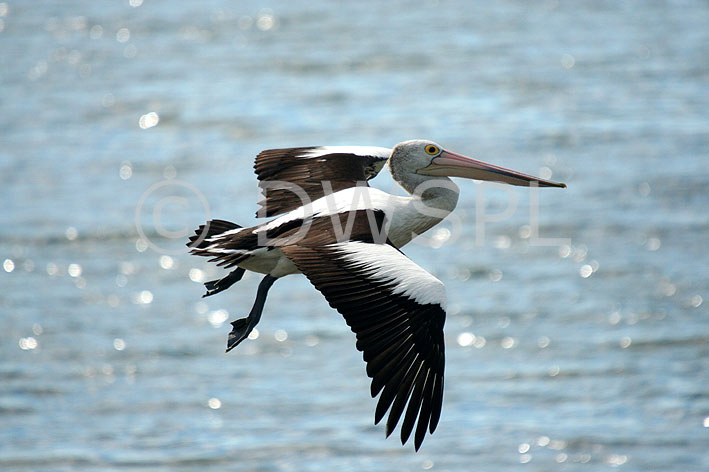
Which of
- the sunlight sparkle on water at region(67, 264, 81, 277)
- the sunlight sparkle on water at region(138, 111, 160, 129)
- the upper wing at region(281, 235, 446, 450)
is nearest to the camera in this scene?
the upper wing at region(281, 235, 446, 450)

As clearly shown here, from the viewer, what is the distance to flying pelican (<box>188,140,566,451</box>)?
6.49 meters

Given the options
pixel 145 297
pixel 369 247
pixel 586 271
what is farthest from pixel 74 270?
pixel 369 247

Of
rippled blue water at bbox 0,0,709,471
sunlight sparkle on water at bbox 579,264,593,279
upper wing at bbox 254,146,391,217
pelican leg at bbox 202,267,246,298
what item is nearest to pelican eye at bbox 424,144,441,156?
upper wing at bbox 254,146,391,217

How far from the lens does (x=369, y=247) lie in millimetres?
6953

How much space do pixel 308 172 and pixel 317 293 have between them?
9675 mm

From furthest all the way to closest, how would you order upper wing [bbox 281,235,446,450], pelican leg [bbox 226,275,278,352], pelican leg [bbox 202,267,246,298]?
1. pelican leg [bbox 202,267,246,298]
2. pelican leg [bbox 226,275,278,352]
3. upper wing [bbox 281,235,446,450]

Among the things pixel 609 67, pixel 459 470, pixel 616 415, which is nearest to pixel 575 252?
pixel 616 415

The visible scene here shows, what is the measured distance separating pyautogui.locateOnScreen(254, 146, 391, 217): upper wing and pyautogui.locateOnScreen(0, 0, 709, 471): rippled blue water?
23.0 ft

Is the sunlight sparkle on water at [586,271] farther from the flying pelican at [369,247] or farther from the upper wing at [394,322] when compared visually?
the upper wing at [394,322]

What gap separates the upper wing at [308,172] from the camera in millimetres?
8102

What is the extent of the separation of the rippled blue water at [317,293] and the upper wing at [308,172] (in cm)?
702

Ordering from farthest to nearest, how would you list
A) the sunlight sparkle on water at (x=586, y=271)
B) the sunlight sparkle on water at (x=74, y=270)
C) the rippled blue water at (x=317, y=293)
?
the sunlight sparkle on water at (x=74, y=270) → the sunlight sparkle on water at (x=586, y=271) → the rippled blue water at (x=317, y=293)

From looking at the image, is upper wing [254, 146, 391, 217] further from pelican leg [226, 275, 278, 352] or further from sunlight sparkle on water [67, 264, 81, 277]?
sunlight sparkle on water [67, 264, 81, 277]

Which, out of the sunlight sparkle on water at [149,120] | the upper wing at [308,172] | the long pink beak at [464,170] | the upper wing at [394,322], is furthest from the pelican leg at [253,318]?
the sunlight sparkle on water at [149,120]
